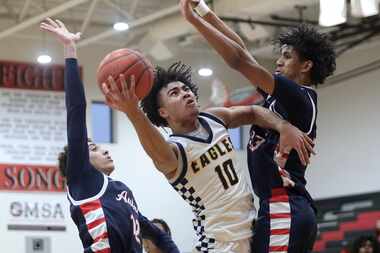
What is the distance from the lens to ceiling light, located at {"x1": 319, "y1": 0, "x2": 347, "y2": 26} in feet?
32.7

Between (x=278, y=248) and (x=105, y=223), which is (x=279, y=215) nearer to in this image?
(x=278, y=248)

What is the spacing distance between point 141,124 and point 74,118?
0.55m

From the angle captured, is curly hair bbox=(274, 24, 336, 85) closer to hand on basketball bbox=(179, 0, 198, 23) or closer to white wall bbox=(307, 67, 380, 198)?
hand on basketball bbox=(179, 0, 198, 23)

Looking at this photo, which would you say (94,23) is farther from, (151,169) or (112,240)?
(112,240)

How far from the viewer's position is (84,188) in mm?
4797

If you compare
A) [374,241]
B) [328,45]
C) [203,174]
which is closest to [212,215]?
[203,174]

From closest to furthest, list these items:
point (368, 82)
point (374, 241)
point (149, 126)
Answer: point (149, 126), point (374, 241), point (368, 82)

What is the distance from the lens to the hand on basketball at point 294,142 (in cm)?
446

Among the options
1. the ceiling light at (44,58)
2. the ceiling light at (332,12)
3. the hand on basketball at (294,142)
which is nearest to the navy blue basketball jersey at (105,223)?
the hand on basketball at (294,142)

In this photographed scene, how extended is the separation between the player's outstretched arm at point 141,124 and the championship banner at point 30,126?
11.9 metres

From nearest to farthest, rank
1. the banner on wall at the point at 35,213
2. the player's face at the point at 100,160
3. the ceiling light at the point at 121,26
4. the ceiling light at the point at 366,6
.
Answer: the player's face at the point at 100,160
the ceiling light at the point at 366,6
the ceiling light at the point at 121,26
the banner on wall at the point at 35,213

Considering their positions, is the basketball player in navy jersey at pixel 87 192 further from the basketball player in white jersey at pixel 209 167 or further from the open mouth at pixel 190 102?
the open mouth at pixel 190 102

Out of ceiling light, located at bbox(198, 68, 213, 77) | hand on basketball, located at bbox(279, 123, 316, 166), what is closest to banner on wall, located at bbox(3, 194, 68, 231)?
ceiling light, located at bbox(198, 68, 213, 77)

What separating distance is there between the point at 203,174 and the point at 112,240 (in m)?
0.67
